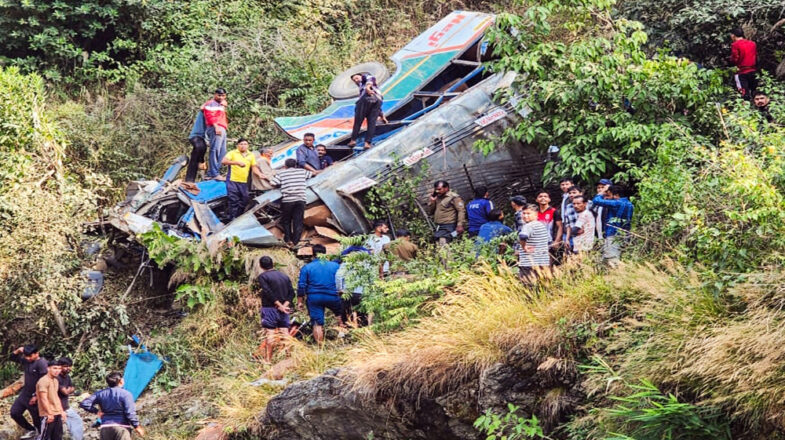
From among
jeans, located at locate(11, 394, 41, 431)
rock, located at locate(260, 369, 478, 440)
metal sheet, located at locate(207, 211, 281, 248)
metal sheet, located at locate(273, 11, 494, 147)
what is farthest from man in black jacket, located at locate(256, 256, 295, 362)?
metal sheet, located at locate(273, 11, 494, 147)

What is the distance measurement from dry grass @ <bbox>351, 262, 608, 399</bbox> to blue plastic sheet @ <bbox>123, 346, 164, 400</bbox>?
4.61 meters

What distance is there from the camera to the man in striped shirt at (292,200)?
49.3 feet

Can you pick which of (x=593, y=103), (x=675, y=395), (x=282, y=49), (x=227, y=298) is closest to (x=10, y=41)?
(x=282, y=49)

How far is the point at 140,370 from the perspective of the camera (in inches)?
556

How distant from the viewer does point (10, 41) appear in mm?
22359

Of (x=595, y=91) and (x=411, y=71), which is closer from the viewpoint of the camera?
(x=595, y=91)

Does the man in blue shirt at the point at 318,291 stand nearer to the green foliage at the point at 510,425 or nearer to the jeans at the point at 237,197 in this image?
the jeans at the point at 237,197

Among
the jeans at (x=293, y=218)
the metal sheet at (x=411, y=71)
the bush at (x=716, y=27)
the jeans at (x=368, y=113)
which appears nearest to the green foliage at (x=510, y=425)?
the jeans at (x=293, y=218)

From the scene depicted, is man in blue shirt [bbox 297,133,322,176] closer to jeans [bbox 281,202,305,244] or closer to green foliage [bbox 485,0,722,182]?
jeans [bbox 281,202,305,244]

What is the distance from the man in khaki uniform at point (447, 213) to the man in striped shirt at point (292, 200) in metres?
2.04

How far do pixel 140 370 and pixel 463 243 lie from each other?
5.19m

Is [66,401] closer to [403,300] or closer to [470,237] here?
[403,300]

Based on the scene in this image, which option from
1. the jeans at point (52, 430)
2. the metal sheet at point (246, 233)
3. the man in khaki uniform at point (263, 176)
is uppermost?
the man in khaki uniform at point (263, 176)

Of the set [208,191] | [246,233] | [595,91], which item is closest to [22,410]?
[246,233]
